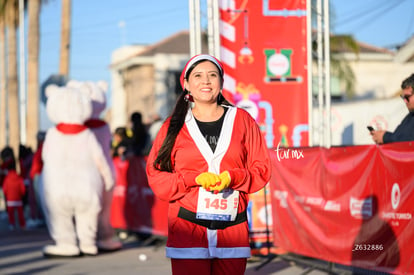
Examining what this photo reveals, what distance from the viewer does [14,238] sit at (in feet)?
45.9

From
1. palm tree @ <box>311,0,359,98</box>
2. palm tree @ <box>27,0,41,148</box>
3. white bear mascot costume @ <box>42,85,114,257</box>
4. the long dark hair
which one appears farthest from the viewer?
palm tree @ <box>311,0,359,98</box>

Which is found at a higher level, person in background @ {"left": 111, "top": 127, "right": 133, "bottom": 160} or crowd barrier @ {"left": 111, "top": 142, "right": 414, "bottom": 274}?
person in background @ {"left": 111, "top": 127, "right": 133, "bottom": 160}

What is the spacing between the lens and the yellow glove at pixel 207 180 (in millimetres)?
4125

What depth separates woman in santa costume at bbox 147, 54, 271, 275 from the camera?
14.4 ft

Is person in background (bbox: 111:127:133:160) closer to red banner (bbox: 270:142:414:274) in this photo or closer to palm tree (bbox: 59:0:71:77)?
red banner (bbox: 270:142:414:274)

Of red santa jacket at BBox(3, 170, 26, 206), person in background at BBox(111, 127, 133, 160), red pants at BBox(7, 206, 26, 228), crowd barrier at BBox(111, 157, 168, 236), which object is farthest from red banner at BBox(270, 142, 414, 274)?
red santa jacket at BBox(3, 170, 26, 206)

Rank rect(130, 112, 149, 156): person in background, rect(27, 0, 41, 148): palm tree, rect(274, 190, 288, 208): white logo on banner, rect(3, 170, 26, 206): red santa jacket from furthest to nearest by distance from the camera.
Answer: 1. rect(27, 0, 41, 148): palm tree
2. rect(3, 170, 26, 206): red santa jacket
3. rect(130, 112, 149, 156): person in background
4. rect(274, 190, 288, 208): white logo on banner

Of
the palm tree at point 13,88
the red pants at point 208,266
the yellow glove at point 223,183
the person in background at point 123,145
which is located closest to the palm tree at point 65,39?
the palm tree at point 13,88

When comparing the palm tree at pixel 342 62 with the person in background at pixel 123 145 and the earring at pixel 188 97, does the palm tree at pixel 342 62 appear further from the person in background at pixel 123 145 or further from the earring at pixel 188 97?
the earring at pixel 188 97

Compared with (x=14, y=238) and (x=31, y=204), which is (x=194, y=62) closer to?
(x=14, y=238)

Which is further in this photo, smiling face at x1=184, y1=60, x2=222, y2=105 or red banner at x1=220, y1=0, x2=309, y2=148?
red banner at x1=220, y1=0, x2=309, y2=148

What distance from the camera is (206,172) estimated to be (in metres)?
4.25

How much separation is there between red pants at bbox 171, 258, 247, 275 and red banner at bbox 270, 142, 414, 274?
6.63 ft

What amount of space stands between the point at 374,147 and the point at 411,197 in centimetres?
80
